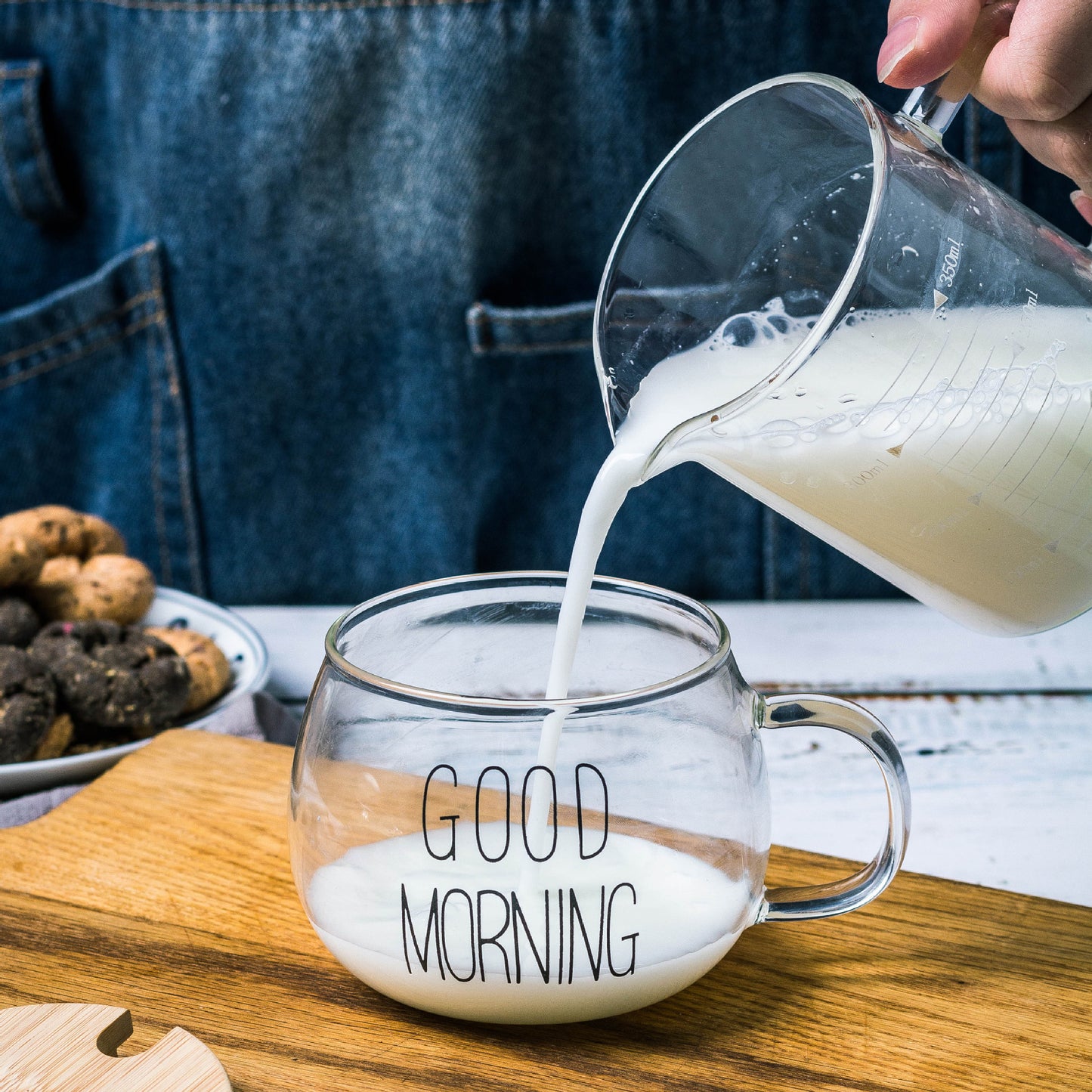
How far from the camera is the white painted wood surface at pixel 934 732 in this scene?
0.86m

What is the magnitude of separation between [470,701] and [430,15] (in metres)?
Result: 1.08

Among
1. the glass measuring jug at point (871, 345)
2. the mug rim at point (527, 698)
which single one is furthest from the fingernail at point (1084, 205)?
the mug rim at point (527, 698)

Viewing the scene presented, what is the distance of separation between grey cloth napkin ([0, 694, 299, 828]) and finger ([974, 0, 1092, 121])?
2.20 ft

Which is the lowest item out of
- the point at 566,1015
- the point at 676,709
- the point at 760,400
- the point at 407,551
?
the point at 407,551

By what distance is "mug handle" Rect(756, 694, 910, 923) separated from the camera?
0.58 metres

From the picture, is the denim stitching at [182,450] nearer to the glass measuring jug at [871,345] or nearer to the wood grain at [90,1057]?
the glass measuring jug at [871,345]

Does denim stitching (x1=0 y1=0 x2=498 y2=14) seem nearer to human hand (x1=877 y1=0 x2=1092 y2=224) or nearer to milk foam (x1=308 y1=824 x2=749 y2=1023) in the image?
human hand (x1=877 y1=0 x2=1092 y2=224)

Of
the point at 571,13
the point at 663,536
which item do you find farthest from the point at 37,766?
the point at 571,13

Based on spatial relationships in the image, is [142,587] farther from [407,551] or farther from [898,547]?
[898,547]

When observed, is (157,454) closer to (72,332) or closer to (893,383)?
(72,332)

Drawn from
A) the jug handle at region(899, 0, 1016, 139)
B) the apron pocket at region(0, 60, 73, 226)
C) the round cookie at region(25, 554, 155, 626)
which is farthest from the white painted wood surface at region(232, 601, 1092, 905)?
the apron pocket at region(0, 60, 73, 226)

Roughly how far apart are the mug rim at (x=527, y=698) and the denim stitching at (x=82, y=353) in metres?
1.00

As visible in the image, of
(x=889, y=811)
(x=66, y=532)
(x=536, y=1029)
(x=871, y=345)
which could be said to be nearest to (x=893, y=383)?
(x=871, y=345)

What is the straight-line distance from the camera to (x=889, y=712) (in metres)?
1.07
